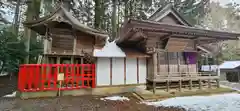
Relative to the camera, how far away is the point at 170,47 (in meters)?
8.73

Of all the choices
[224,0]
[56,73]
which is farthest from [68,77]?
[224,0]

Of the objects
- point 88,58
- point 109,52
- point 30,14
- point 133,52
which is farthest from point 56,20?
point 30,14

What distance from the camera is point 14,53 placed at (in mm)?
10000

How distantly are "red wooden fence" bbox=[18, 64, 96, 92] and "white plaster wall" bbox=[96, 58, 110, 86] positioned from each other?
331mm

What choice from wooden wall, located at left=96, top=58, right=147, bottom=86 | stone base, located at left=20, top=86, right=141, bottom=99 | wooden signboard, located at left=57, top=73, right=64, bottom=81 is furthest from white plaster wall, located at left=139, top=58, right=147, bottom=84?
wooden signboard, located at left=57, top=73, right=64, bottom=81

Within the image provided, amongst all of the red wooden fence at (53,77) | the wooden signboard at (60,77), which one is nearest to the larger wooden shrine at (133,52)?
the red wooden fence at (53,77)

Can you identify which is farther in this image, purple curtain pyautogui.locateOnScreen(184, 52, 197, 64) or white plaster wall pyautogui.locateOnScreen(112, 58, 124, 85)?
purple curtain pyautogui.locateOnScreen(184, 52, 197, 64)

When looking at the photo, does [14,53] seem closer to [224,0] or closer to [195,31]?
[195,31]

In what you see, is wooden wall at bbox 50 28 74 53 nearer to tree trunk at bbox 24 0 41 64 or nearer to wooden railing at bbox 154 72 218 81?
tree trunk at bbox 24 0 41 64

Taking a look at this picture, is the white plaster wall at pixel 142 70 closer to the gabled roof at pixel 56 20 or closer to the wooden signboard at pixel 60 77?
the gabled roof at pixel 56 20

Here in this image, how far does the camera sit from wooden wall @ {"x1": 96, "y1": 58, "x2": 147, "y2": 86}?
8.27m

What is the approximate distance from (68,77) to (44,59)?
1707 mm

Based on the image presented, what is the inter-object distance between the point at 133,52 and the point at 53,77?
15.4 feet

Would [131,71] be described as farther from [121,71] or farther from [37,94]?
[37,94]
